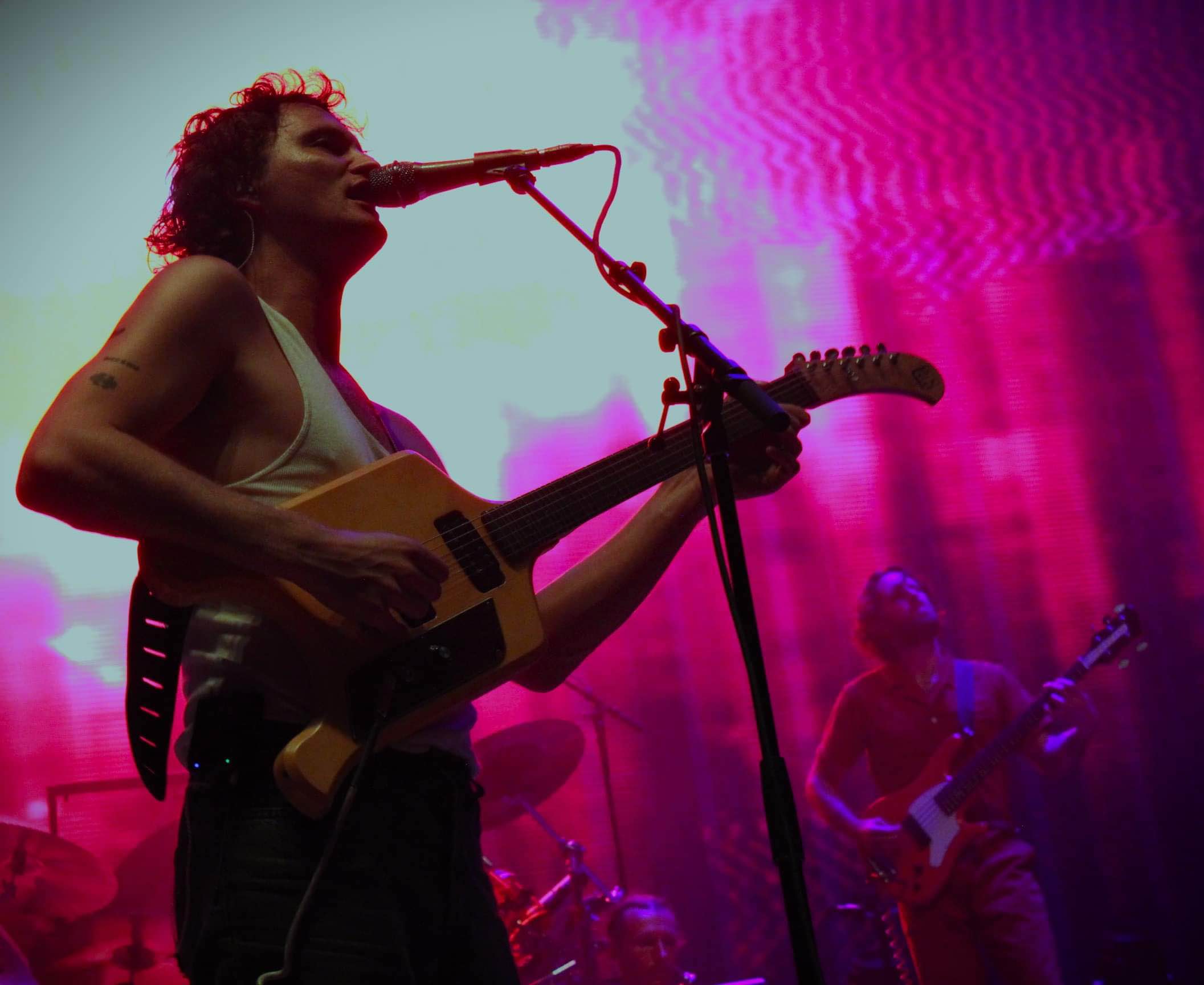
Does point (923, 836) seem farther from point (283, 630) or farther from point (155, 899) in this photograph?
point (283, 630)

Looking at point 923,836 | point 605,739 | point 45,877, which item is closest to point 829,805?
point 923,836

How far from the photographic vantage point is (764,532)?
368cm

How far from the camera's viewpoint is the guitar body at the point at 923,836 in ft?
11.4

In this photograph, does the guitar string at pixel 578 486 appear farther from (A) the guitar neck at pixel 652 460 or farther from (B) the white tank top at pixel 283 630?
(B) the white tank top at pixel 283 630

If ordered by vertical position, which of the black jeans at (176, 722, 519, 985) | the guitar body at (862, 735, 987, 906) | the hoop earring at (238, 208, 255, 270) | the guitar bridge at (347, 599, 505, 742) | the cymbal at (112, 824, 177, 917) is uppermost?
the hoop earring at (238, 208, 255, 270)

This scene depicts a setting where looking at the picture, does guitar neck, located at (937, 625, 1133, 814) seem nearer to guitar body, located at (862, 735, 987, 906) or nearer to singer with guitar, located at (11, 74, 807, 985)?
guitar body, located at (862, 735, 987, 906)

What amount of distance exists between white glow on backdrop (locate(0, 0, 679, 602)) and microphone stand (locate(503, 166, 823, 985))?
1.86 meters

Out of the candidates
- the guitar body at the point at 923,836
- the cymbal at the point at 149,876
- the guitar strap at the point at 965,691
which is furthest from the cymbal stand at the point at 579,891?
the guitar strap at the point at 965,691

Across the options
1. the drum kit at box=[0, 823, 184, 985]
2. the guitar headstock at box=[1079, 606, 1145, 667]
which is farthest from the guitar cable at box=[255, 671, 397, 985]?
the guitar headstock at box=[1079, 606, 1145, 667]

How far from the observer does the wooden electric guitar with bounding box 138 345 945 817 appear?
1328 millimetres

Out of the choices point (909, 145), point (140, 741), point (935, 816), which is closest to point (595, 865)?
point (935, 816)

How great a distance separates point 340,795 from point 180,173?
49.1 inches

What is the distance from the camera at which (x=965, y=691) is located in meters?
3.72

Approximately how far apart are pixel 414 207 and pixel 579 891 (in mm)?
2291
